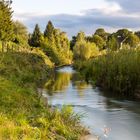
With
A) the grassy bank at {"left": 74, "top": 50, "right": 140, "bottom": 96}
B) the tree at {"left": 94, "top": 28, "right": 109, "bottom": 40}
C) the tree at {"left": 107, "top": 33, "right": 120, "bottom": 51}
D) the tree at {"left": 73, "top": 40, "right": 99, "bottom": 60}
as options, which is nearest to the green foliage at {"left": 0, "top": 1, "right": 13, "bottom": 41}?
the tree at {"left": 107, "top": 33, "right": 120, "bottom": 51}

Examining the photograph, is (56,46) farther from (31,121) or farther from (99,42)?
(31,121)

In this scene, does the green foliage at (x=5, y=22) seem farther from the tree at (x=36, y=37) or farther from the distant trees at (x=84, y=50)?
the tree at (x=36, y=37)

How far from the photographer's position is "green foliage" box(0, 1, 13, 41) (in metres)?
62.7

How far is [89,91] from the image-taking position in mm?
43250

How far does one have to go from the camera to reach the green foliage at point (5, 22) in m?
62.7

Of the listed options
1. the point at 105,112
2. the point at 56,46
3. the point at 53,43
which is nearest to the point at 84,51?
the point at 53,43

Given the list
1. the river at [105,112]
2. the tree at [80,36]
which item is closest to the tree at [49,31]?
the tree at [80,36]

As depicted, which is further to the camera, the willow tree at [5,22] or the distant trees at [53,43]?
the distant trees at [53,43]

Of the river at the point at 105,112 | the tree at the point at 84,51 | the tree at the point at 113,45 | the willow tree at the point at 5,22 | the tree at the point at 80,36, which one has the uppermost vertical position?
the willow tree at the point at 5,22

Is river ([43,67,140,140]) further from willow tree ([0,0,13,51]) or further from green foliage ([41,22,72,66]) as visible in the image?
green foliage ([41,22,72,66])

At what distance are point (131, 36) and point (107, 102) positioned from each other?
9833 centimetres

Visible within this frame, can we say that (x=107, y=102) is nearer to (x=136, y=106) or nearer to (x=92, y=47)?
(x=136, y=106)

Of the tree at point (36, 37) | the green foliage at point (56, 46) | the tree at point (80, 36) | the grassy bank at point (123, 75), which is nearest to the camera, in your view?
the grassy bank at point (123, 75)

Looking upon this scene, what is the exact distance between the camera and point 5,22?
64.2 meters
